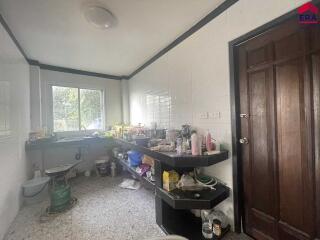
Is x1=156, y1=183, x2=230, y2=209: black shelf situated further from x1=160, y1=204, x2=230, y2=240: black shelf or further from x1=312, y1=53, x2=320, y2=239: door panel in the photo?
x1=312, y1=53, x2=320, y2=239: door panel

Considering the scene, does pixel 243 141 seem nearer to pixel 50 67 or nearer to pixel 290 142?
pixel 290 142

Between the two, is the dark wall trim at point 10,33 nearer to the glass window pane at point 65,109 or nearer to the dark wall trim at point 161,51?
the dark wall trim at point 161,51

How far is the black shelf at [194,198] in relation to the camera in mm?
1468

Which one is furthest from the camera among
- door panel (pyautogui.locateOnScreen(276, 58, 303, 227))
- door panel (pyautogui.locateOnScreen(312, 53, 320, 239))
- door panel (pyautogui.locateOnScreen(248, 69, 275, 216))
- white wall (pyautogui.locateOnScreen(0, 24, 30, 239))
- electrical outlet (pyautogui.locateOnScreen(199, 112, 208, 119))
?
electrical outlet (pyautogui.locateOnScreen(199, 112, 208, 119))

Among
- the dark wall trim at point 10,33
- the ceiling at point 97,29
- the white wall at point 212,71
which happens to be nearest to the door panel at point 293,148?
the white wall at point 212,71

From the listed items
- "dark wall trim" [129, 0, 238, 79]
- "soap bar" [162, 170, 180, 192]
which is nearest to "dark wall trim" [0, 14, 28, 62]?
"dark wall trim" [129, 0, 238, 79]

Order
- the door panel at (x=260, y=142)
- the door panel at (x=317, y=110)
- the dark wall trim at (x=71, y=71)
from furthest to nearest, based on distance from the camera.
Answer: the dark wall trim at (x=71, y=71), the door panel at (x=260, y=142), the door panel at (x=317, y=110)

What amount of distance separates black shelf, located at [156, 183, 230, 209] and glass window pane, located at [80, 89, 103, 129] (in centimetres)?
280

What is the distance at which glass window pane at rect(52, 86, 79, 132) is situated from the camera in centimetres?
346

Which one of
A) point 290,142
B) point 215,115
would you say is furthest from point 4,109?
point 290,142

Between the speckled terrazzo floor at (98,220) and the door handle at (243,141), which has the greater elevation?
the door handle at (243,141)

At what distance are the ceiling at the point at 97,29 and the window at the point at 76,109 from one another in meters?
0.76

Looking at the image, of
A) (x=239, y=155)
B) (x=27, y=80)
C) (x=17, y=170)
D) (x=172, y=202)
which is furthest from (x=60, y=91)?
(x=239, y=155)

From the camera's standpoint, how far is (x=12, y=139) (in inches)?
80.0
